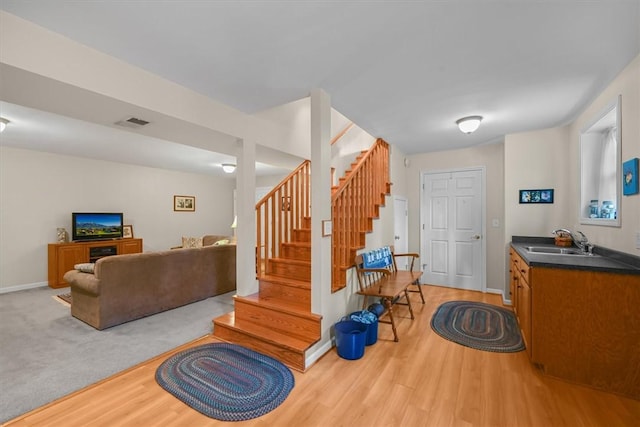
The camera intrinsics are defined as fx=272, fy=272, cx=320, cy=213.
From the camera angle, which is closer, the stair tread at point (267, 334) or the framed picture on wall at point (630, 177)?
the framed picture on wall at point (630, 177)

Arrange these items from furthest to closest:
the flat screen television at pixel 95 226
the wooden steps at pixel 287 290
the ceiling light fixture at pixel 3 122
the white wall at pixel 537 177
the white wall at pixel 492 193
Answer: the flat screen television at pixel 95 226 → the white wall at pixel 492 193 → the white wall at pixel 537 177 → the ceiling light fixture at pixel 3 122 → the wooden steps at pixel 287 290

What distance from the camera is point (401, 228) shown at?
488cm

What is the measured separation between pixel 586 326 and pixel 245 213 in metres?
3.13

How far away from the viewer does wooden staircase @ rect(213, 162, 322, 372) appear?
2488mm

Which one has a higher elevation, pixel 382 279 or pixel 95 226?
pixel 95 226

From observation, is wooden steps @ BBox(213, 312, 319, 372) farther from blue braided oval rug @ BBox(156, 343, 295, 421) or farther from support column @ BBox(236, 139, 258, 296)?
support column @ BBox(236, 139, 258, 296)

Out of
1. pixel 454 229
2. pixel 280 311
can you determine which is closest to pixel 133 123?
pixel 280 311

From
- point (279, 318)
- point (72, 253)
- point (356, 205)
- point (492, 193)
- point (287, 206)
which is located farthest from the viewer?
point (72, 253)

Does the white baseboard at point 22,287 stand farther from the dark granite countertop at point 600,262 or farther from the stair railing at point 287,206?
the dark granite countertop at point 600,262

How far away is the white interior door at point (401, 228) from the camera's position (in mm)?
4684

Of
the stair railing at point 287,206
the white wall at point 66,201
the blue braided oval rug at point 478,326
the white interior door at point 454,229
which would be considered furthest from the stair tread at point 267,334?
the white wall at point 66,201

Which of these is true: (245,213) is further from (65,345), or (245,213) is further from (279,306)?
(65,345)

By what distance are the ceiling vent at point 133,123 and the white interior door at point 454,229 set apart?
172 inches


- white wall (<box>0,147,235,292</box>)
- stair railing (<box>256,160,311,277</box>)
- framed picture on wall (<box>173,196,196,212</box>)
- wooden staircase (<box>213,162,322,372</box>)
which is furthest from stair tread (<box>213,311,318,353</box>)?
framed picture on wall (<box>173,196,196,212</box>)
